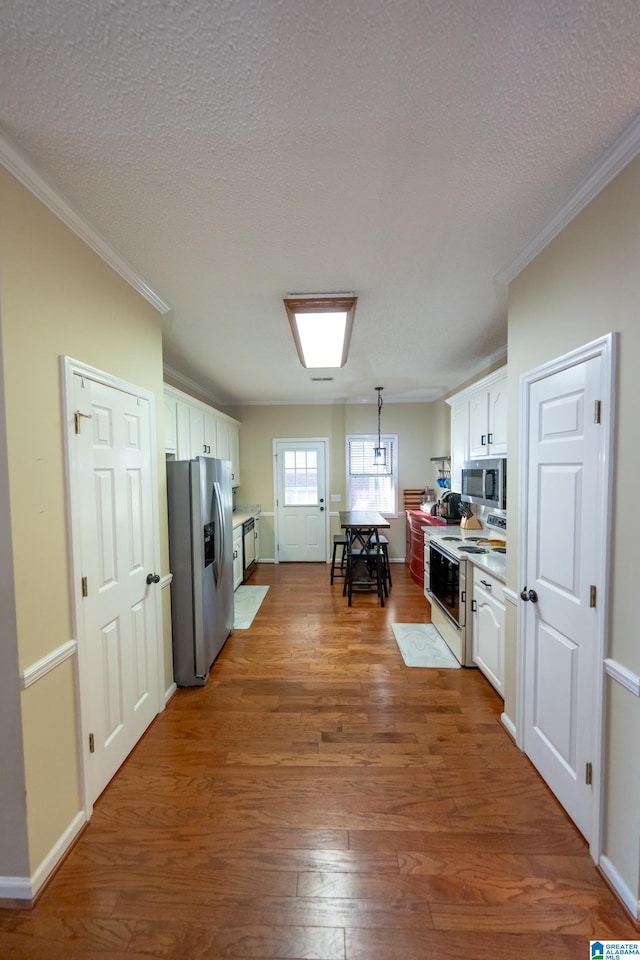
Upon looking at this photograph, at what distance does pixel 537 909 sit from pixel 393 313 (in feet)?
9.86

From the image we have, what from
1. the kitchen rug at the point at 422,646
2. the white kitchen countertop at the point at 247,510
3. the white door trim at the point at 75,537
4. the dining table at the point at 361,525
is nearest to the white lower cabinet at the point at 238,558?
the white kitchen countertop at the point at 247,510

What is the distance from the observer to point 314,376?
4211 millimetres

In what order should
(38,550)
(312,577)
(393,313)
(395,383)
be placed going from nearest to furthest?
(38,550) < (393,313) < (395,383) < (312,577)

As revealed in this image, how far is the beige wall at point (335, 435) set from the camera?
579 cm

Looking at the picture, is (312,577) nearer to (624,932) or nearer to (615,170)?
(624,932)

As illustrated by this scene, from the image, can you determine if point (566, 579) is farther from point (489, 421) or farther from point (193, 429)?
point (193, 429)

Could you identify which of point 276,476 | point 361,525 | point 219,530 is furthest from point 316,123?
point 276,476

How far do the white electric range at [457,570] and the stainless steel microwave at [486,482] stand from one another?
0.82 ft

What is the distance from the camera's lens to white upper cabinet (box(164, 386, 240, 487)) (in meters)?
3.25

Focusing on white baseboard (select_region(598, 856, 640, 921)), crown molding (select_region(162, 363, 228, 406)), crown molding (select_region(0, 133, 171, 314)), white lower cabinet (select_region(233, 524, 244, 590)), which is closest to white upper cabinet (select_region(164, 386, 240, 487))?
crown molding (select_region(162, 363, 228, 406))

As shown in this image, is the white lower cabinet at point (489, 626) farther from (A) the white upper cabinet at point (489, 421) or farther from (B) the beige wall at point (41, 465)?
(B) the beige wall at point (41, 465)

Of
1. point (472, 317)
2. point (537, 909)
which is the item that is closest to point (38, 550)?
point (537, 909)

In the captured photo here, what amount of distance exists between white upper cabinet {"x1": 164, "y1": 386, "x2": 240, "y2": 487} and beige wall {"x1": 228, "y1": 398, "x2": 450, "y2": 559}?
0.49 meters

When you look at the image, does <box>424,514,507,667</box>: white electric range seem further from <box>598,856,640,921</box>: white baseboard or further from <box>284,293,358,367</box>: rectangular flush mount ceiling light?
<box>284,293,358,367</box>: rectangular flush mount ceiling light
